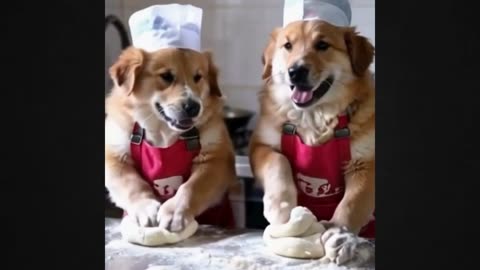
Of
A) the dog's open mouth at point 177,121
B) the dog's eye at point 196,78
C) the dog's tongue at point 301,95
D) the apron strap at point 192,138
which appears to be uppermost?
the dog's eye at point 196,78

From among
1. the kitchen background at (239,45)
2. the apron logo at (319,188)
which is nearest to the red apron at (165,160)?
the kitchen background at (239,45)

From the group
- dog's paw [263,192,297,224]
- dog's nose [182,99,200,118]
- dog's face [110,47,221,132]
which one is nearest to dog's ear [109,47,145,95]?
dog's face [110,47,221,132]

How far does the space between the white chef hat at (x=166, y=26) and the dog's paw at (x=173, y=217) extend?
26cm

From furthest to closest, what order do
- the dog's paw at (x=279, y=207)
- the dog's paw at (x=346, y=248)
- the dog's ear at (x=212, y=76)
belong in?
the dog's ear at (x=212, y=76)
the dog's paw at (x=279, y=207)
the dog's paw at (x=346, y=248)

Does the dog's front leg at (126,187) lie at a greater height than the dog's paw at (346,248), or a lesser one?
greater

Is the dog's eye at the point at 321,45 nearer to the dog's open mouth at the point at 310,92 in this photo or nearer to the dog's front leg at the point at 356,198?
the dog's open mouth at the point at 310,92

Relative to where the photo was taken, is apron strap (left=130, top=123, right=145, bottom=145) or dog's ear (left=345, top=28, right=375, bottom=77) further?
apron strap (left=130, top=123, right=145, bottom=145)

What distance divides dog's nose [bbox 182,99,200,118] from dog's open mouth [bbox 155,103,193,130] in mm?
11

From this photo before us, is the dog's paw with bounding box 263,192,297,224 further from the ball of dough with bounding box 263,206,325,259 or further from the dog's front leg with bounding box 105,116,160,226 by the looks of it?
the dog's front leg with bounding box 105,116,160,226

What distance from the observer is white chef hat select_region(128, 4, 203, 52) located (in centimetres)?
106

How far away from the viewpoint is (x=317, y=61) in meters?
1.01

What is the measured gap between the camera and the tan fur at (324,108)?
984mm
